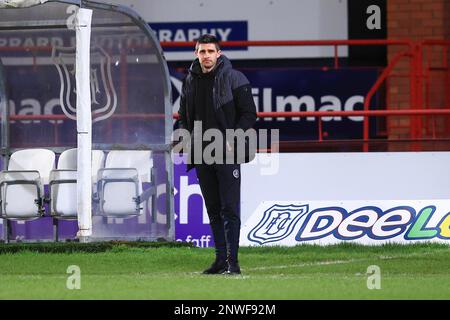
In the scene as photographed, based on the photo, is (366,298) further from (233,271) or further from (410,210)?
(410,210)

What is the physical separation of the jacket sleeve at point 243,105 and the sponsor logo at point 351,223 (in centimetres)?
370

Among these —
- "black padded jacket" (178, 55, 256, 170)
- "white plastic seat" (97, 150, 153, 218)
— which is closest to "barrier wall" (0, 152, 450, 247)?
"white plastic seat" (97, 150, 153, 218)

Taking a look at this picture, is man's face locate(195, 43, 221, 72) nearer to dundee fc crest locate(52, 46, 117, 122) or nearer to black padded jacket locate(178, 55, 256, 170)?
black padded jacket locate(178, 55, 256, 170)

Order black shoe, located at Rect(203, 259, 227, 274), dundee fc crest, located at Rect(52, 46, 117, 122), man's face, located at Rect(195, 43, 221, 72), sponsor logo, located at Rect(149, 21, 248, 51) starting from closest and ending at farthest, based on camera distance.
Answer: man's face, located at Rect(195, 43, 221, 72) → black shoe, located at Rect(203, 259, 227, 274) → dundee fc crest, located at Rect(52, 46, 117, 122) → sponsor logo, located at Rect(149, 21, 248, 51)

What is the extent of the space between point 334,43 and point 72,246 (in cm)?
559

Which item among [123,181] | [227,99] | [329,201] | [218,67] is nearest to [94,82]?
[123,181]

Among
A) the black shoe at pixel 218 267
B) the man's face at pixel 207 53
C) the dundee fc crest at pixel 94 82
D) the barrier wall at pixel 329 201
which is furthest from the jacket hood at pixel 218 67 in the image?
the barrier wall at pixel 329 201

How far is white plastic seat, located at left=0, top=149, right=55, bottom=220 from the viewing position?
15.8m

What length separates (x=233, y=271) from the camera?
1257cm

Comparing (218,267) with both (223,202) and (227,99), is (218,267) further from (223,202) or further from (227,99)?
(227,99)

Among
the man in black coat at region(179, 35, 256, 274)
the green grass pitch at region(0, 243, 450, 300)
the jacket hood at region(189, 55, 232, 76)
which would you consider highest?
the jacket hood at region(189, 55, 232, 76)

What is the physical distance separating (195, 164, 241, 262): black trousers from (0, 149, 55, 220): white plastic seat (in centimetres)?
358

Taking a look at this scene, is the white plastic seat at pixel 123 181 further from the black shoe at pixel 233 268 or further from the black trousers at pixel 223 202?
the black shoe at pixel 233 268
